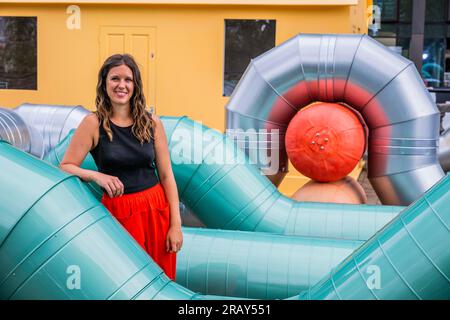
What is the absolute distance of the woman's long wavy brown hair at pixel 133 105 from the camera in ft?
7.68

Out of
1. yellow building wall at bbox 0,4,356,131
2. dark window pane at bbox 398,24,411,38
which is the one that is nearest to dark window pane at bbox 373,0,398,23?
dark window pane at bbox 398,24,411,38

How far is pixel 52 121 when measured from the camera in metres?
5.56

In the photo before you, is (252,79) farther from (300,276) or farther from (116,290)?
(116,290)

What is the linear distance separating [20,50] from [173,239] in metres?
6.33

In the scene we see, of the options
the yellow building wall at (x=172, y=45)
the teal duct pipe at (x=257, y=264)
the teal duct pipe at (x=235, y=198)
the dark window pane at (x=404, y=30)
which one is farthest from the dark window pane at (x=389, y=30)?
the teal duct pipe at (x=257, y=264)

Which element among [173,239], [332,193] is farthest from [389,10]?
[173,239]

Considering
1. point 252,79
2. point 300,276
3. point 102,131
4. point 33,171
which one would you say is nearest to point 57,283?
point 33,171

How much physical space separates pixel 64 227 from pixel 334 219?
2.26 meters

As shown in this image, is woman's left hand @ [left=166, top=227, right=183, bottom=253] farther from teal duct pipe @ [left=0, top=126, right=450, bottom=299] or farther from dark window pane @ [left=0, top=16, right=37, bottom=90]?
dark window pane @ [left=0, top=16, right=37, bottom=90]

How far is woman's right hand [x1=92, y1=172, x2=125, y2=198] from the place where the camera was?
2.23 metres

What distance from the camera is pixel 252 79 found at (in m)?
5.14

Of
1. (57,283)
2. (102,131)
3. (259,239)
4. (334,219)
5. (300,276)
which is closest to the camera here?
(57,283)

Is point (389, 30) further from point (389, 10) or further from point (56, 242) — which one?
point (56, 242)

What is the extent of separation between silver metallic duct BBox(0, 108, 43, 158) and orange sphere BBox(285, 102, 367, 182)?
202 cm
